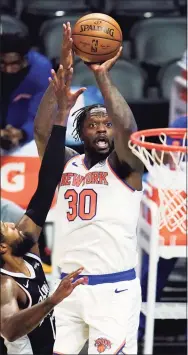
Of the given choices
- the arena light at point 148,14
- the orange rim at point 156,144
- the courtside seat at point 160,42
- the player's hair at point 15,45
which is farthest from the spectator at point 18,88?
the arena light at point 148,14

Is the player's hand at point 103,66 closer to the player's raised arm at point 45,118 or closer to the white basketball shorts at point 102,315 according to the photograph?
the player's raised arm at point 45,118

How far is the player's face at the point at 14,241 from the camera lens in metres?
3.37

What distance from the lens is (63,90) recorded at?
3330 millimetres

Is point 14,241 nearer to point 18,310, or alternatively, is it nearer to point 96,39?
point 18,310

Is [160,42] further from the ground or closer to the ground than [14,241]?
further from the ground

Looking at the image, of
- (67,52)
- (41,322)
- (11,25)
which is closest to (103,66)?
(67,52)

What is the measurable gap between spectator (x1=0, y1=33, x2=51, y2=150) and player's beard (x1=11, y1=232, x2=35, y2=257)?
110cm

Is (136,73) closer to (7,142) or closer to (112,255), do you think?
(7,142)

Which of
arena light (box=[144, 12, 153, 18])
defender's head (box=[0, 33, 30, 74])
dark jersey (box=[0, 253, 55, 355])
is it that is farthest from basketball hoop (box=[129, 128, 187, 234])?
arena light (box=[144, 12, 153, 18])

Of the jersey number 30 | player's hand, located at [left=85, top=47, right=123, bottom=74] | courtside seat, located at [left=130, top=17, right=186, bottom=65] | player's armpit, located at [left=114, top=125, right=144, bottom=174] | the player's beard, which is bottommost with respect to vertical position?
the player's beard

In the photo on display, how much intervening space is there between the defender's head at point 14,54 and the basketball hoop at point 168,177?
72cm

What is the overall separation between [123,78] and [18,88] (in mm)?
888

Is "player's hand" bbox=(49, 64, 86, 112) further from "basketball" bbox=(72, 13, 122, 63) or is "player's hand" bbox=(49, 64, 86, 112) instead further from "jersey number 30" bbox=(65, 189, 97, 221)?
"jersey number 30" bbox=(65, 189, 97, 221)

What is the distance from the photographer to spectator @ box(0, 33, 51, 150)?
14.7ft
